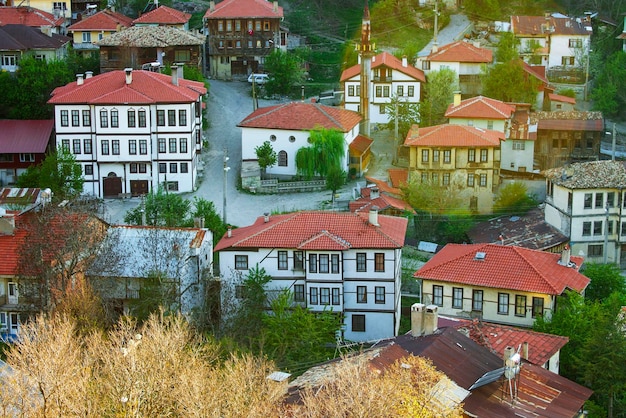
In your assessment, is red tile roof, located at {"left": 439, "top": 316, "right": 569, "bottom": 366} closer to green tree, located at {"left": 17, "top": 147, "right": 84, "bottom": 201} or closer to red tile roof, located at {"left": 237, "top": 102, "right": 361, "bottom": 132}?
green tree, located at {"left": 17, "top": 147, "right": 84, "bottom": 201}

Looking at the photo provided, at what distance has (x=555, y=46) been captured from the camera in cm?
→ 8444

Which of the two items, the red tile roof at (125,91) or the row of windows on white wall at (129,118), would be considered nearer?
the red tile roof at (125,91)

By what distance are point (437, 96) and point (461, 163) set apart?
9.16m

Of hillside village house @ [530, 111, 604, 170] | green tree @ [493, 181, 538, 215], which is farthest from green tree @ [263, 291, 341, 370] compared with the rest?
hillside village house @ [530, 111, 604, 170]

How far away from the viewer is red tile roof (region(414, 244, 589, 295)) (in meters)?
48.7

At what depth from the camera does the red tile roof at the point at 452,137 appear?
215ft

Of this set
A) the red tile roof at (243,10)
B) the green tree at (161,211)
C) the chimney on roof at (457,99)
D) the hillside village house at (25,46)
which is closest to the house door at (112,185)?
the green tree at (161,211)

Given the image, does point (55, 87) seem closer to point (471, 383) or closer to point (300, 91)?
point (300, 91)

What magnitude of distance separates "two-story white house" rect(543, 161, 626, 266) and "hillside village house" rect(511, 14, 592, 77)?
78.2 feet

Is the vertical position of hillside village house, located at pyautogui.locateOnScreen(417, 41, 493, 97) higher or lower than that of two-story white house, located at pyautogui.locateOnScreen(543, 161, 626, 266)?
higher

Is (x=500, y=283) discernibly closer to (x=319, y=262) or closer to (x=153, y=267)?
(x=319, y=262)

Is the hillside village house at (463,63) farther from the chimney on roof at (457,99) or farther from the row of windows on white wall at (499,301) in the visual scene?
the row of windows on white wall at (499,301)

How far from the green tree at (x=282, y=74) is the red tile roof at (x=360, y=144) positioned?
10128 mm


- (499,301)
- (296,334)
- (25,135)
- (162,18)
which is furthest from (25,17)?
(499,301)
